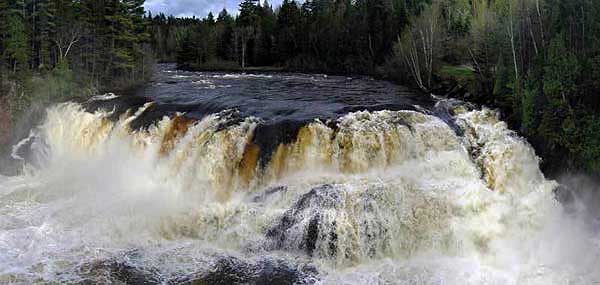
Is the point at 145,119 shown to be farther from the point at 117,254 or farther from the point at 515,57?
the point at 515,57

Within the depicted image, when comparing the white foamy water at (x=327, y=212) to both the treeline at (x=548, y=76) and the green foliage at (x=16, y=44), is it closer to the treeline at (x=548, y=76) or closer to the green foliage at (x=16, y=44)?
the treeline at (x=548, y=76)

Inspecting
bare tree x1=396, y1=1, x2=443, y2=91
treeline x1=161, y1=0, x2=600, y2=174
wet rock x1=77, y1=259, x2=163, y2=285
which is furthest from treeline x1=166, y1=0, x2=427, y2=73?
wet rock x1=77, y1=259, x2=163, y2=285

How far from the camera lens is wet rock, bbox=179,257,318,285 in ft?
39.7

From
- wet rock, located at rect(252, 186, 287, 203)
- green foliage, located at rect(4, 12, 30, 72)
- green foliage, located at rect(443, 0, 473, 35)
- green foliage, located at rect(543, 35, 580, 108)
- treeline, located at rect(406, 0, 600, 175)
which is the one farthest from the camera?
green foliage, located at rect(443, 0, 473, 35)

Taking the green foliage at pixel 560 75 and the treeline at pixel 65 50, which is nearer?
the green foliage at pixel 560 75

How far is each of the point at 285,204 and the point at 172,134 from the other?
6.37 metres

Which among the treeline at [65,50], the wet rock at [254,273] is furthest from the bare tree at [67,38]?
the wet rock at [254,273]

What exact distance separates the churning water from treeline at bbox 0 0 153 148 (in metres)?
8.18

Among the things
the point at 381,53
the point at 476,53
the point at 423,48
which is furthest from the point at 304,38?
the point at 476,53

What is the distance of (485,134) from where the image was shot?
17.0 m

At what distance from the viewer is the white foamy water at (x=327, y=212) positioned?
Answer: 12805mm

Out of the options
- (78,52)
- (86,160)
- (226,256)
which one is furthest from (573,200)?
(78,52)

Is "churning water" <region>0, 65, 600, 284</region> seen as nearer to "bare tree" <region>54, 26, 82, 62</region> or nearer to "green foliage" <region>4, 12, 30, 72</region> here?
"green foliage" <region>4, 12, 30, 72</region>

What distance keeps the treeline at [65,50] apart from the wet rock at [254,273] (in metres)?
17.0
